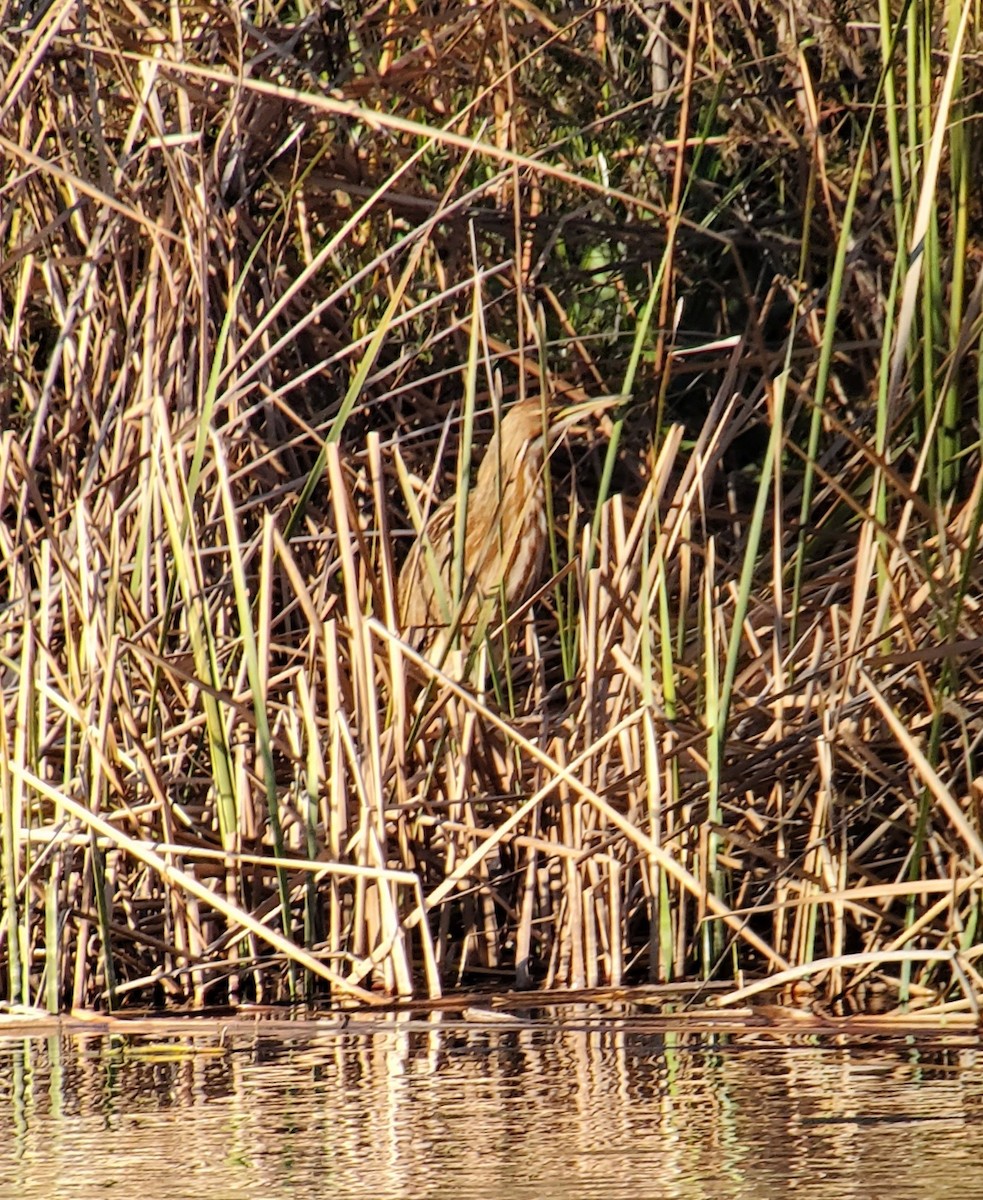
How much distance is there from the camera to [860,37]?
4.26 m

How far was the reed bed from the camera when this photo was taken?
113 inches

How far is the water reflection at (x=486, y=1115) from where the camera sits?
1.90 m

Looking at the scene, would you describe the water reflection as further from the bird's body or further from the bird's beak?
the bird's beak

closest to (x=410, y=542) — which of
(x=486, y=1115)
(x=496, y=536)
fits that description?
(x=496, y=536)

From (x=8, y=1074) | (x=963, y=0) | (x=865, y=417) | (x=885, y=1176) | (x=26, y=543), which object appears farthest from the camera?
(x=865, y=417)

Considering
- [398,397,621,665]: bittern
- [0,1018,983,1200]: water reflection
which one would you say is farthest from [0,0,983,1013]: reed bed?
[0,1018,983,1200]: water reflection

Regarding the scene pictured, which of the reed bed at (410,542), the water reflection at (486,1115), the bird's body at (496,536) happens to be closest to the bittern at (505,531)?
the bird's body at (496,536)

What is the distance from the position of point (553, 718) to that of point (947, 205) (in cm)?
123

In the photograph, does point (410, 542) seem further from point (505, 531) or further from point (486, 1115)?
point (486, 1115)

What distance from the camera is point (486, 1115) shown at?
217 cm

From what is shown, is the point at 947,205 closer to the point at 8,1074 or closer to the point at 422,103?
the point at 422,103

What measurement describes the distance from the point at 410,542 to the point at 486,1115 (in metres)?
2.08

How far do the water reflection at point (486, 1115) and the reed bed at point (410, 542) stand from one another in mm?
229

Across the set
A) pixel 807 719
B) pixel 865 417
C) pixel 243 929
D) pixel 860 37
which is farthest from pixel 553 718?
pixel 860 37
